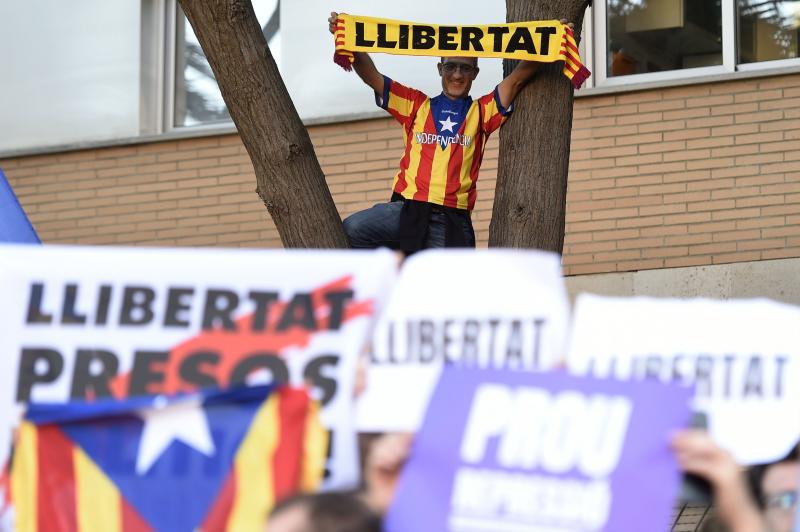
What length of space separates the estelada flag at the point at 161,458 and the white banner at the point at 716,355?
1.85ft

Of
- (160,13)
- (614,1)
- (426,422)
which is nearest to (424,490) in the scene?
(426,422)

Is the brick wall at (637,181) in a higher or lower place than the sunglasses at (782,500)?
higher

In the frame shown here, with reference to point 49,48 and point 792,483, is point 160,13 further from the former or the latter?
point 792,483

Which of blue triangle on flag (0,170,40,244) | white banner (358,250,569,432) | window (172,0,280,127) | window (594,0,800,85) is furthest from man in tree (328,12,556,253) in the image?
window (172,0,280,127)

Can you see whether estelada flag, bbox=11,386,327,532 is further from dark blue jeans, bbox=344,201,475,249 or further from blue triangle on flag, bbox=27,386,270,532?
dark blue jeans, bbox=344,201,475,249

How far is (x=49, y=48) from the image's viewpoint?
10406 millimetres

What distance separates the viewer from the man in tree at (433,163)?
6000 millimetres

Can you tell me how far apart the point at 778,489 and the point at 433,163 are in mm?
3648

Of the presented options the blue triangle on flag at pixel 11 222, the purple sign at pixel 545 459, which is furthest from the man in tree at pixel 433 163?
the purple sign at pixel 545 459

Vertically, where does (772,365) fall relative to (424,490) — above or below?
above

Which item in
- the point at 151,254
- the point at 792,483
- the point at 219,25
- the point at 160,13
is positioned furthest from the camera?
the point at 160,13

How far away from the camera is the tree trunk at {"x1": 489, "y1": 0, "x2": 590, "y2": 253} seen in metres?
5.48

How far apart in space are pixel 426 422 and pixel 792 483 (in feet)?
2.26

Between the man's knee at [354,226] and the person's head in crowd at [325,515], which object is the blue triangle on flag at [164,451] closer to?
the person's head in crowd at [325,515]
